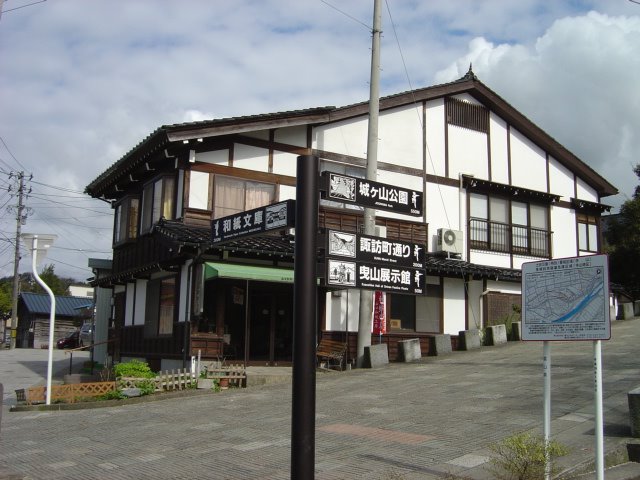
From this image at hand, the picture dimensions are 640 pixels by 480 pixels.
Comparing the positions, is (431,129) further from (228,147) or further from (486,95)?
(228,147)

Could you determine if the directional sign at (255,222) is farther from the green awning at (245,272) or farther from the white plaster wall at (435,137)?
the white plaster wall at (435,137)

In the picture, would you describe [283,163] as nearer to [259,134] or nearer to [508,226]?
[259,134]

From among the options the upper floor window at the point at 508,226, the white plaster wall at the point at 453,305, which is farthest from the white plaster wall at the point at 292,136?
the upper floor window at the point at 508,226

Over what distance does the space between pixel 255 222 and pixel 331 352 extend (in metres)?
13.2

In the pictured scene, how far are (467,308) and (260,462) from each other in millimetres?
16170

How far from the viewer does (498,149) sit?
25.2m

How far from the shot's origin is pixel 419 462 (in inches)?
296

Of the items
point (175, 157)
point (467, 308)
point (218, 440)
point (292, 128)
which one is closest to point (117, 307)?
point (175, 157)

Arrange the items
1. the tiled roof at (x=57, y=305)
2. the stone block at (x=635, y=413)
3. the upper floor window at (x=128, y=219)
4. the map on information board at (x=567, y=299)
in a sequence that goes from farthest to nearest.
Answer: the tiled roof at (x=57, y=305), the upper floor window at (x=128, y=219), the stone block at (x=635, y=413), the map on information board at (x=567, y=299)

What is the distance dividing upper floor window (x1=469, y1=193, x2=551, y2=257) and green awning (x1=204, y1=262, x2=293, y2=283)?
31.1 ft

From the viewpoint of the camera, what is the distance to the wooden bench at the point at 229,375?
15953mm

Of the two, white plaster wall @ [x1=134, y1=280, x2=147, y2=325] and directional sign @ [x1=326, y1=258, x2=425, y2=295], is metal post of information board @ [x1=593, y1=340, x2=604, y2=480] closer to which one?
directional sign @ [x1=326, y1=258, x2=425, y2=295]

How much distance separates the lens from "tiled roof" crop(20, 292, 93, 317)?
57.0 m

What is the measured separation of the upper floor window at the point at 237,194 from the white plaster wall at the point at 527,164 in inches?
432
